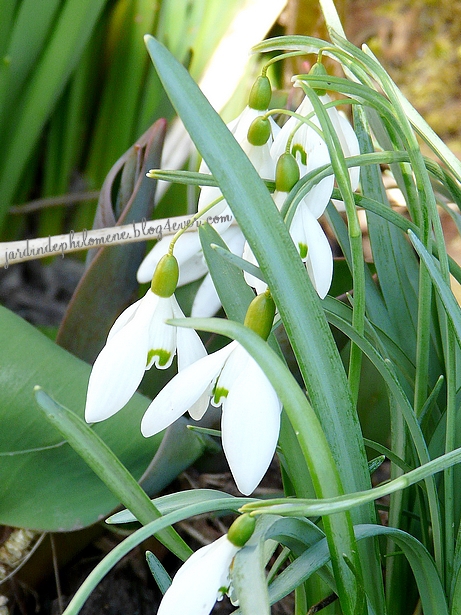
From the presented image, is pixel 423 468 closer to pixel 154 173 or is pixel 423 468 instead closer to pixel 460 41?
pixel 154 173

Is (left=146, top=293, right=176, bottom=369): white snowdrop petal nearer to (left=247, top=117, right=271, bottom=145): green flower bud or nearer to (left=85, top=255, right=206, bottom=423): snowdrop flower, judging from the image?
(left=85, top=255, right=206, bottom=423): snowdrop flower

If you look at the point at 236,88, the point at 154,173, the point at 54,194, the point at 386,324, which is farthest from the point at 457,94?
the point at 154,173

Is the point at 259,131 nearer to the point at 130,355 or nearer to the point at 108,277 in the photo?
the point at 130,355

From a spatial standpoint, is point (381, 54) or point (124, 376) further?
point (381, 54)

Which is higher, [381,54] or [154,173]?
[381,54]

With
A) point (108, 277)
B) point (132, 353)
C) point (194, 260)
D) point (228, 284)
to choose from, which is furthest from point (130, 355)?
point (108, 277)

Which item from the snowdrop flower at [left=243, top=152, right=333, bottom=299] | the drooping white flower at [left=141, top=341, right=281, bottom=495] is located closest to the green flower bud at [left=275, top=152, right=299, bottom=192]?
the snowdrop flower at [left=243, top=152, right=333, bottom=299]
